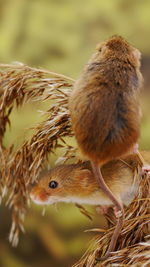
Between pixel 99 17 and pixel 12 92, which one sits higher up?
pixel 99 17

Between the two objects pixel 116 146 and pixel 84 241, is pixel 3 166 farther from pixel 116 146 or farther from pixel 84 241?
pixel 84 241

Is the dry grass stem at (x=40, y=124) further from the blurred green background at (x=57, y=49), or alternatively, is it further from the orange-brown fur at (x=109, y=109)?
the blurred green background at (x=57, y=49)

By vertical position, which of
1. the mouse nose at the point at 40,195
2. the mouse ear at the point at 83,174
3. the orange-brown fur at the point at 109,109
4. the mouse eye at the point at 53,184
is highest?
the orange-brown fur at the point at 109,109

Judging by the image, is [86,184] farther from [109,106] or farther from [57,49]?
[57,49]

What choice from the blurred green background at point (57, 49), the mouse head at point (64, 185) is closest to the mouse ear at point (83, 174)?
the mouse head at point (64, 185)

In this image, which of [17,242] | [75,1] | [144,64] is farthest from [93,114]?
[17,242]

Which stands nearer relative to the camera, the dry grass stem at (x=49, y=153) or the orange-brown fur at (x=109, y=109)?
the orange-brown fur at (x=109, y=109)
